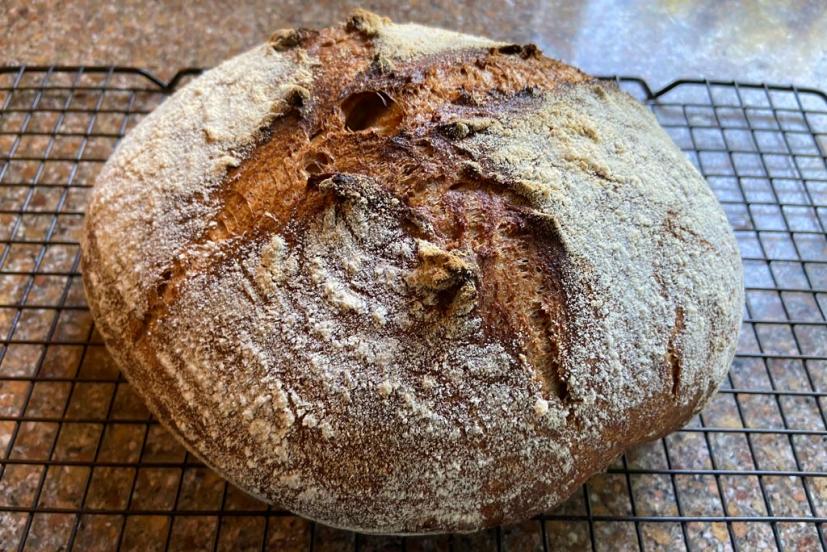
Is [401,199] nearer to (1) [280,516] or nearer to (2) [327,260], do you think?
(2) [327,260]

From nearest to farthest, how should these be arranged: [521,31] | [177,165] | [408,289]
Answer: [408,289] < [177,165] < [521,31]

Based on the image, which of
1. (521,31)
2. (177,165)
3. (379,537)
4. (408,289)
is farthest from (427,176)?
(521,31)

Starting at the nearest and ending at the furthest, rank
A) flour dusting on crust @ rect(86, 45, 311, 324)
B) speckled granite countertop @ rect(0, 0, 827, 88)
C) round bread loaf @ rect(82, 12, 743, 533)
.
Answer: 1. round bread loaf @ rect(82, 12, 743, 533)
2. flour dusting on crust @ rect(86, 45, 311, 324)
3. speckled granite countertop @ rect(0, 0, 827, 88)

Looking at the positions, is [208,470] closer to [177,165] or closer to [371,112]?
[177,165]

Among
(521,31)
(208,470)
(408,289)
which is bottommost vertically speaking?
(208,470)

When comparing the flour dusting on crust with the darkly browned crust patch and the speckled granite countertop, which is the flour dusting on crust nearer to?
the darkly browned crust patch

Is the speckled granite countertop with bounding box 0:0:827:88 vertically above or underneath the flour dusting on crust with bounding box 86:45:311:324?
underneath

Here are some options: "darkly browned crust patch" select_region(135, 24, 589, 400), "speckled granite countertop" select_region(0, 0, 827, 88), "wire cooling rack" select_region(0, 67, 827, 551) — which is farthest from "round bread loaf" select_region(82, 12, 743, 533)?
"speckled granite countertop" select_region(0, 0, 827, 88)

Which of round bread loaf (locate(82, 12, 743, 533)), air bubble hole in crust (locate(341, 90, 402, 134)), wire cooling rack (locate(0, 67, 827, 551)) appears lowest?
wire cooling rack (locate(0, 67, 827, 551))
